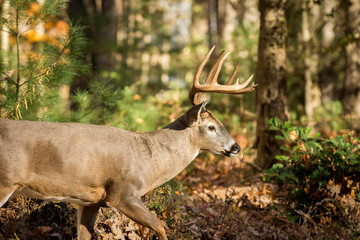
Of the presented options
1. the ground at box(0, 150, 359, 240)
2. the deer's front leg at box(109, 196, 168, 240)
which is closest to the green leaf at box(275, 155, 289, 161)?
the ground at box(0, 150, 359, 240)

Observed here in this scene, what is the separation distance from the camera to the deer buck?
4.13 meters

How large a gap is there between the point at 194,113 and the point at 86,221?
178cm

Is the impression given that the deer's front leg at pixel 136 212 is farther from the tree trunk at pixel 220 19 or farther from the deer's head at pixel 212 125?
the tree trunk at pixel 220 19

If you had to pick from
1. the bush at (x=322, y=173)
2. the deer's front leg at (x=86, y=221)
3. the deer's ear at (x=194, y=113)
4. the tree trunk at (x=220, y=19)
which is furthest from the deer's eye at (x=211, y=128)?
the tree trunk at (x=220, y=19)

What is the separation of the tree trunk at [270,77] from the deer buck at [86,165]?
347cm

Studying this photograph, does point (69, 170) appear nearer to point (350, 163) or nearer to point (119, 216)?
point (119, 216)

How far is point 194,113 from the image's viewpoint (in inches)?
198

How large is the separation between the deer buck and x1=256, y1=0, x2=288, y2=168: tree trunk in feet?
11.4

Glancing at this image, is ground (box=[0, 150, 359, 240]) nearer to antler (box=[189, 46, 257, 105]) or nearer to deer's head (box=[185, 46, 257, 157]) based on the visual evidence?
deer's head (box=[185, 46, 257, 157])

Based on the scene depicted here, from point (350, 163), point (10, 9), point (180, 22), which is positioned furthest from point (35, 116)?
point (180, 22)

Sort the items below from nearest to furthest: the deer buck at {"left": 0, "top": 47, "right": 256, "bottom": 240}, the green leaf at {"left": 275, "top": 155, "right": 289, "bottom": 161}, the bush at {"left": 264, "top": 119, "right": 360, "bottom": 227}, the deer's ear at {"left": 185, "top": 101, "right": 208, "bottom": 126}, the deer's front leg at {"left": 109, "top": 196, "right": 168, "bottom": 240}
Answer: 1. the deer buck at {"left": 0, "top": 47, "right": 256, "bottom": 240}
2. the deer's front leg at {"left": 109, "top": 196, "right": 168, "bottom": 240}
3. the deer's ear at {"left": 185, "top": 101, "right": 208, "bottom": 126}
4. the bush at {"left": 264, "top": 119, "right": 360, "bottom": 227}
5. the green leaf at {"left": 275, "top": 155, "right": 289, "bottom": 161}

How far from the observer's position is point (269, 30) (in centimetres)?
820

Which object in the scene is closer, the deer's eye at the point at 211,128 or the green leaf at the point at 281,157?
the deer's eye at the point at 211,128

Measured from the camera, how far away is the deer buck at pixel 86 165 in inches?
163
